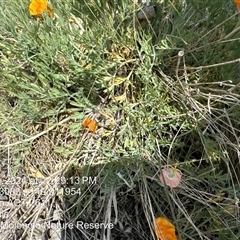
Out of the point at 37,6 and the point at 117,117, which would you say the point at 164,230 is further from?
the point at 37,6

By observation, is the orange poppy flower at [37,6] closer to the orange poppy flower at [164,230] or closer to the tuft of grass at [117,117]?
the tuft of grass at [117,117]

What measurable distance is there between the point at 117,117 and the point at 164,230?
18.2 inches

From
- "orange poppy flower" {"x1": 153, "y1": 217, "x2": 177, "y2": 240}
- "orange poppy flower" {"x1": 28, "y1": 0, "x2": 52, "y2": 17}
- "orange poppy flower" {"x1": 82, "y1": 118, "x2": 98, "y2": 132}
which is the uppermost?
"orange poppy flower" {"x1": 28, "y1": 0, "x2": 52, "y2": 17}

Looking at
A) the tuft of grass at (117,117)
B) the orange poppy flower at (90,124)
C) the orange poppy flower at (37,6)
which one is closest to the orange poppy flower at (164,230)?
the tuft of grass at (117,117)

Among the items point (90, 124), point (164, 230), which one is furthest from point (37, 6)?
point (164, 230)

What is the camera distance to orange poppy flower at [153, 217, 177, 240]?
123 cm

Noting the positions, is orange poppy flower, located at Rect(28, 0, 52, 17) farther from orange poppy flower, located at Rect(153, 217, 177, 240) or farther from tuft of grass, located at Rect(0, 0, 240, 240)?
orange poppy flower, located at Rect(153, 217, 177, 240)

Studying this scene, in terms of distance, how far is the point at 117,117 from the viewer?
1.53m

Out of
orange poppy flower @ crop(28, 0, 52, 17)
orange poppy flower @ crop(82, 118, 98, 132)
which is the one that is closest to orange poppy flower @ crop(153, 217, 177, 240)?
orange poppy flower @ crop(82, 118, 98, 132)

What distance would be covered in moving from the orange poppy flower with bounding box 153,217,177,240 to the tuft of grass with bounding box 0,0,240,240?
94 millimetres

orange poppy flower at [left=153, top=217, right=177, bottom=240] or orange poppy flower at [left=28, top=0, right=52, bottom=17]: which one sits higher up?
orange poppy flower at [left=28, top=0, right=52, bottom=17]

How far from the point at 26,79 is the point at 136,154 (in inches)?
19.5

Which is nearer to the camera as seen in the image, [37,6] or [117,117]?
[37,6]

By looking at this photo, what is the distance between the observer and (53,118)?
5.10 feet
